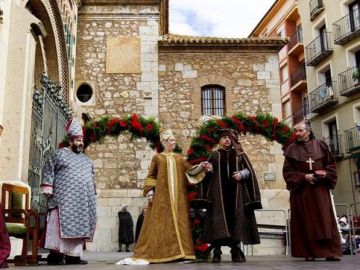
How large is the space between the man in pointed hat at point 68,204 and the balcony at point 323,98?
1850 cm

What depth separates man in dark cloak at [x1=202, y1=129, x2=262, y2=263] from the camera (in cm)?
564

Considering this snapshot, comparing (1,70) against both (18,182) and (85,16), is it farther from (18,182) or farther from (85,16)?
(85,16)

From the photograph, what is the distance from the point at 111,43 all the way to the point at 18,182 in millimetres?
9369

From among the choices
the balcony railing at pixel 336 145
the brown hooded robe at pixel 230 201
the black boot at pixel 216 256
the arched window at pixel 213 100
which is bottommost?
the black boot at pixel 216 256

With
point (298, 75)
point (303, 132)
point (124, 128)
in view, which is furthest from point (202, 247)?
point (298, 75)

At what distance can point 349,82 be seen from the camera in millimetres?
21438

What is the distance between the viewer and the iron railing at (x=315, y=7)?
78.8 ft

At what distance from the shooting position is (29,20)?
7746mm

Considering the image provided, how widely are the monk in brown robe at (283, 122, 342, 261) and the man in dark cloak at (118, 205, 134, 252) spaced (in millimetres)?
7567

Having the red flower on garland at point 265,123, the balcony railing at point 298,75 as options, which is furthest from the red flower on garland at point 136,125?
the balcony railing at point 298,75

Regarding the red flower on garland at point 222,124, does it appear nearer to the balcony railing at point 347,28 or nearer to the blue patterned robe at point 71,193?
the blue patterned robe at point 71,193

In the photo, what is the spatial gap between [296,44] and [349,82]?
23.3 ft

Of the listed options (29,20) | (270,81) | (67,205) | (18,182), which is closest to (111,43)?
(270,81)

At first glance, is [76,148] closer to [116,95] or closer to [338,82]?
[116,95]
